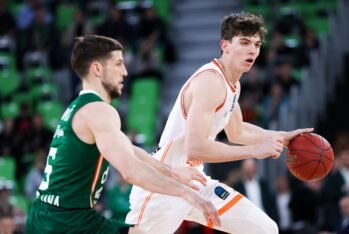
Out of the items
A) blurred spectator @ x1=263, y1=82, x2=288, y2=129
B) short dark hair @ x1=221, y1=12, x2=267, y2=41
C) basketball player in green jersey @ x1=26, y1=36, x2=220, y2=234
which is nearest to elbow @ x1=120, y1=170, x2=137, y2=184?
basketball player in green jersey @ x1=26, y1=36, x2=220, y2=234

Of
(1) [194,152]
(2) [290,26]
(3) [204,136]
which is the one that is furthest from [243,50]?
(2) [290,26]

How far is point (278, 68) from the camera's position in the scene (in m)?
13.1

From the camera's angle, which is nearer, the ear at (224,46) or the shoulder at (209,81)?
the shoulder at (209,81)

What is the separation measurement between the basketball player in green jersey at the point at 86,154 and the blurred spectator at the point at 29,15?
1096 centimetres

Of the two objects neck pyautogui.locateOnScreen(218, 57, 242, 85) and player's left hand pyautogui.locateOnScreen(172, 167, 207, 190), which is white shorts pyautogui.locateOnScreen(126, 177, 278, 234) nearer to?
neck pyautogui.locateOnScreen(218, 57, 242, 85)

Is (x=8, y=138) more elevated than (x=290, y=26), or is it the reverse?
(x=290, y=26)

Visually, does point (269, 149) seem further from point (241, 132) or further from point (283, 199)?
point (283, 199)

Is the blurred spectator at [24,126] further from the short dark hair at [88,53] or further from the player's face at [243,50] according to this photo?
the short dark hair at [88,53]

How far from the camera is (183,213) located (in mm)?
6504

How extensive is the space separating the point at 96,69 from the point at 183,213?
1527 mm

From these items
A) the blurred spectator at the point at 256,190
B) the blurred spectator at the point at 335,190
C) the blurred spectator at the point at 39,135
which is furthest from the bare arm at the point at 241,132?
the blurred spectator at the point at 39,135

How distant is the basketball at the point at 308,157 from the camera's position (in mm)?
6504

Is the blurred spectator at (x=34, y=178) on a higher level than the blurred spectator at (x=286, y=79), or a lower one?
lower

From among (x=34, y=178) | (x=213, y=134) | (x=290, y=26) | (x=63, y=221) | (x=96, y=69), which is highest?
(x=96, y=69)
